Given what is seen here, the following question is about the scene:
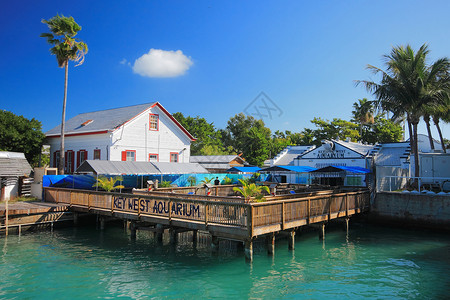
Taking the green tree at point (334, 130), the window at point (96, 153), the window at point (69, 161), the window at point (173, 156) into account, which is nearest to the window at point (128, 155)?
the window at point (96, 153)

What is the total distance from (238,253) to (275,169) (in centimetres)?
1471

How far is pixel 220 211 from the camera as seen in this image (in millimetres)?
13516

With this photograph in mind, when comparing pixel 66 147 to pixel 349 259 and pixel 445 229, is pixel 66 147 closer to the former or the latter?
pixel 349 259

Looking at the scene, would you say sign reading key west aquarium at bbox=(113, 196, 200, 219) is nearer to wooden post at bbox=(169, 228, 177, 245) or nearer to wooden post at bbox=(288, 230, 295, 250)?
wooden post at bbox=(169, 228, 177, 245)

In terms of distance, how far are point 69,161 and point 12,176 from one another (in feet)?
29.8

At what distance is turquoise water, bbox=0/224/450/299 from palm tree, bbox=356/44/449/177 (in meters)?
10.2

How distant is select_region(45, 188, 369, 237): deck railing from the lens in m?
13.1

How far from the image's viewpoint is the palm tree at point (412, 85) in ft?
78.8

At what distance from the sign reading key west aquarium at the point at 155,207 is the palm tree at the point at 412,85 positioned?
60.6 feet

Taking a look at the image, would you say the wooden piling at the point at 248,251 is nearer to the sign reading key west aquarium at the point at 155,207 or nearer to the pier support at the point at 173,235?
the sign reading key west aquarium at the point at 155,207

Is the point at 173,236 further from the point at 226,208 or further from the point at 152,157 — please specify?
the point at 152,157

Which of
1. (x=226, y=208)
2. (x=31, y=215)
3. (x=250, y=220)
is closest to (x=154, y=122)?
(x=31, y=215)

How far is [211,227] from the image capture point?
534 inches

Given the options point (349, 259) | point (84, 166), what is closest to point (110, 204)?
point (84, 166)
